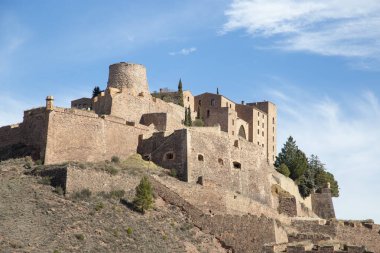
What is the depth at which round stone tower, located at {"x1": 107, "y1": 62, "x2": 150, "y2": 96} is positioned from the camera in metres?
68.6

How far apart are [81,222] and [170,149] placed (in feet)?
46.2

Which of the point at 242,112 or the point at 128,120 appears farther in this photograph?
the point at 242,112

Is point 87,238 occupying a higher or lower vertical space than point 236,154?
lower

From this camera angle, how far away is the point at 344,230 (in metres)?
61.4

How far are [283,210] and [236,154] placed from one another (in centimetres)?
719

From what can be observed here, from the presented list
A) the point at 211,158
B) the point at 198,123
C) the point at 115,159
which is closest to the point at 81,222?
the point at 115,159

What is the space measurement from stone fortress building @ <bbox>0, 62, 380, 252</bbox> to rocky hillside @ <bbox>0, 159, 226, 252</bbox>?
1923mm

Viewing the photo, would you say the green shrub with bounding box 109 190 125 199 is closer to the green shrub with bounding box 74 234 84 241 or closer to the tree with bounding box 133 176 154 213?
the tree with bounding box 133 176 154 213

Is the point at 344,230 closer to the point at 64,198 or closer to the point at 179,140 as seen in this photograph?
the point at 179,140

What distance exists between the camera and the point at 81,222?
4741 centimetres

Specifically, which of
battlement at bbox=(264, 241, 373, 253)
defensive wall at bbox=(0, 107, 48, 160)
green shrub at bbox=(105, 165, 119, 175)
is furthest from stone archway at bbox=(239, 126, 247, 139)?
battlement at bbox=(264, 241, 373, 253)

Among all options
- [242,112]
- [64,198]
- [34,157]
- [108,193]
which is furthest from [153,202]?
[242,112]

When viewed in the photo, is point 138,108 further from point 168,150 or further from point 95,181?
point 95,181

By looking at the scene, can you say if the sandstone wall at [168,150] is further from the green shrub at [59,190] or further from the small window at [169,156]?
the green shrub at [59,190]
